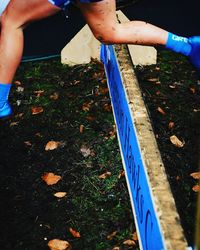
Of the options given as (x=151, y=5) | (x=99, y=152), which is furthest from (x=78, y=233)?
(x=151, y=5)

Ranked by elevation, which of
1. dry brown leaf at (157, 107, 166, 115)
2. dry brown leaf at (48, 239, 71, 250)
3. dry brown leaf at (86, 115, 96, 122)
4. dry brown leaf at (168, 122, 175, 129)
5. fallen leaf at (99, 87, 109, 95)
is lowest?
dry brown leaf at (48, 239, 71, 250)

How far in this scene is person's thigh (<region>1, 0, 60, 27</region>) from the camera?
2.32 m

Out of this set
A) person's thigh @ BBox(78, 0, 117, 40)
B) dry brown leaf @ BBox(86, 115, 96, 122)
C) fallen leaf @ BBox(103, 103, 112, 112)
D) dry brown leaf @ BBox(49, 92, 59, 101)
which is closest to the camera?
person's thigh @ BBox(78, 0, 117, 40)

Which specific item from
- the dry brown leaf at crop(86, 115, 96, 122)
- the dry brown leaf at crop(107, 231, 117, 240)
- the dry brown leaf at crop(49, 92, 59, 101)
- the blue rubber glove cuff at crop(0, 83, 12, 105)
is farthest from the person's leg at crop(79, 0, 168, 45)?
the dry brown leaf at crop(49, 92, 59, 101)

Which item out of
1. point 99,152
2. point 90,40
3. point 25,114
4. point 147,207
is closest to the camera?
point 147,207

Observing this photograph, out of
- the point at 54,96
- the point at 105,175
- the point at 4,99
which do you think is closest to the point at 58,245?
the point at 105,175

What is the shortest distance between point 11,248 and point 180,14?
297 cm

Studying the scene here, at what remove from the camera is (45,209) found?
2.56 metres

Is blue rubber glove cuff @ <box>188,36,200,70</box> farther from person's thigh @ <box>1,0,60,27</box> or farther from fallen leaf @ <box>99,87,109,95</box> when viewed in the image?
fallen leaf @ <box>99,87,109,95</box>

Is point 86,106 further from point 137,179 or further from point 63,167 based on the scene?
point 137,179

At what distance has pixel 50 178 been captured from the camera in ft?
9.11

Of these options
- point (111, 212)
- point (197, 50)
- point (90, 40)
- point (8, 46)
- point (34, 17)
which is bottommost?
point (111, 212)

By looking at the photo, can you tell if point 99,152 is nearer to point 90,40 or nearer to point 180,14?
point 90,40

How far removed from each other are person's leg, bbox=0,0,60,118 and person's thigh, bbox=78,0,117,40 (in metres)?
0.21
